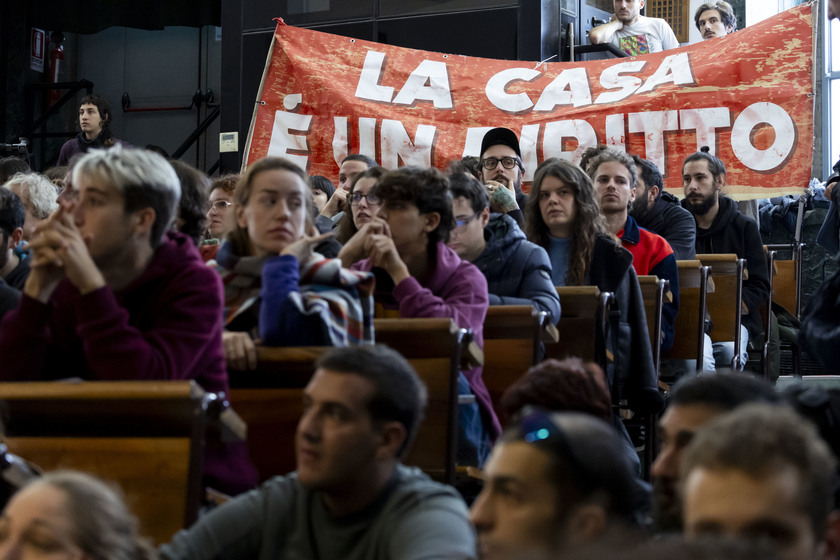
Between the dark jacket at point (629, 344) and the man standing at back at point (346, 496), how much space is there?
2.33 m

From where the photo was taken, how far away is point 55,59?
12117mm

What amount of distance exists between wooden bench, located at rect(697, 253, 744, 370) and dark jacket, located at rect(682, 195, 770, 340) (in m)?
0.35

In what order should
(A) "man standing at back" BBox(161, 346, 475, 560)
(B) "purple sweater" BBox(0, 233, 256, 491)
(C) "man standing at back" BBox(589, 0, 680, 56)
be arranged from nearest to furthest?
1. (A) "man standing at back" BBox(161, 346, 475, 560)
2. (B) "purple sweater" BBox(0, 233, 256, 491)
3. (C) "man standing at back" BBox(589, 0, 680, 56)

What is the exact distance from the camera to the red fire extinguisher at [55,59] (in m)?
12.0

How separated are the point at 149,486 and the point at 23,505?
0.49 metres

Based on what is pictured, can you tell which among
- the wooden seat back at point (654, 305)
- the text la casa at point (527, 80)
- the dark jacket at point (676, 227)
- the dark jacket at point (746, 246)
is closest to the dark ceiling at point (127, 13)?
the text la casa at point (527, 80)

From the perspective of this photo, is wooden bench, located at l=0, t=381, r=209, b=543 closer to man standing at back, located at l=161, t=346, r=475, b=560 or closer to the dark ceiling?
man standing at back, located at l=161, t=346, r=475, b=560

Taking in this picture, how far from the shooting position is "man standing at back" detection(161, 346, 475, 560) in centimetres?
188

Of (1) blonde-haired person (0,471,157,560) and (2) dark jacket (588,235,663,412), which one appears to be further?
(2) dark jacket (588,235,663,412)

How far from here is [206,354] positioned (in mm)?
2400

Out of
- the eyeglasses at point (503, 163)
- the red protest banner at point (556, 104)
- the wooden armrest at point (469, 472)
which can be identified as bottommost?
the wooden armrest at point (469, 472)

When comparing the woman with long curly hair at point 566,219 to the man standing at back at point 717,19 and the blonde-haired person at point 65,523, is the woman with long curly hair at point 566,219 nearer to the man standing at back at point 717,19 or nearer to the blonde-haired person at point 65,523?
the blonde-haired person at point 65,523

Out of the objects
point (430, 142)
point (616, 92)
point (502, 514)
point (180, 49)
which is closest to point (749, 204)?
point (616, 92)

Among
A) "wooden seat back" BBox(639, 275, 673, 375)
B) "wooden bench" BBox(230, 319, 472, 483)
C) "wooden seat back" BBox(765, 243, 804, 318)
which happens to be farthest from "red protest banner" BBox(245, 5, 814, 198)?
"wooden bench" BBox(230, 319, 472, 483)
